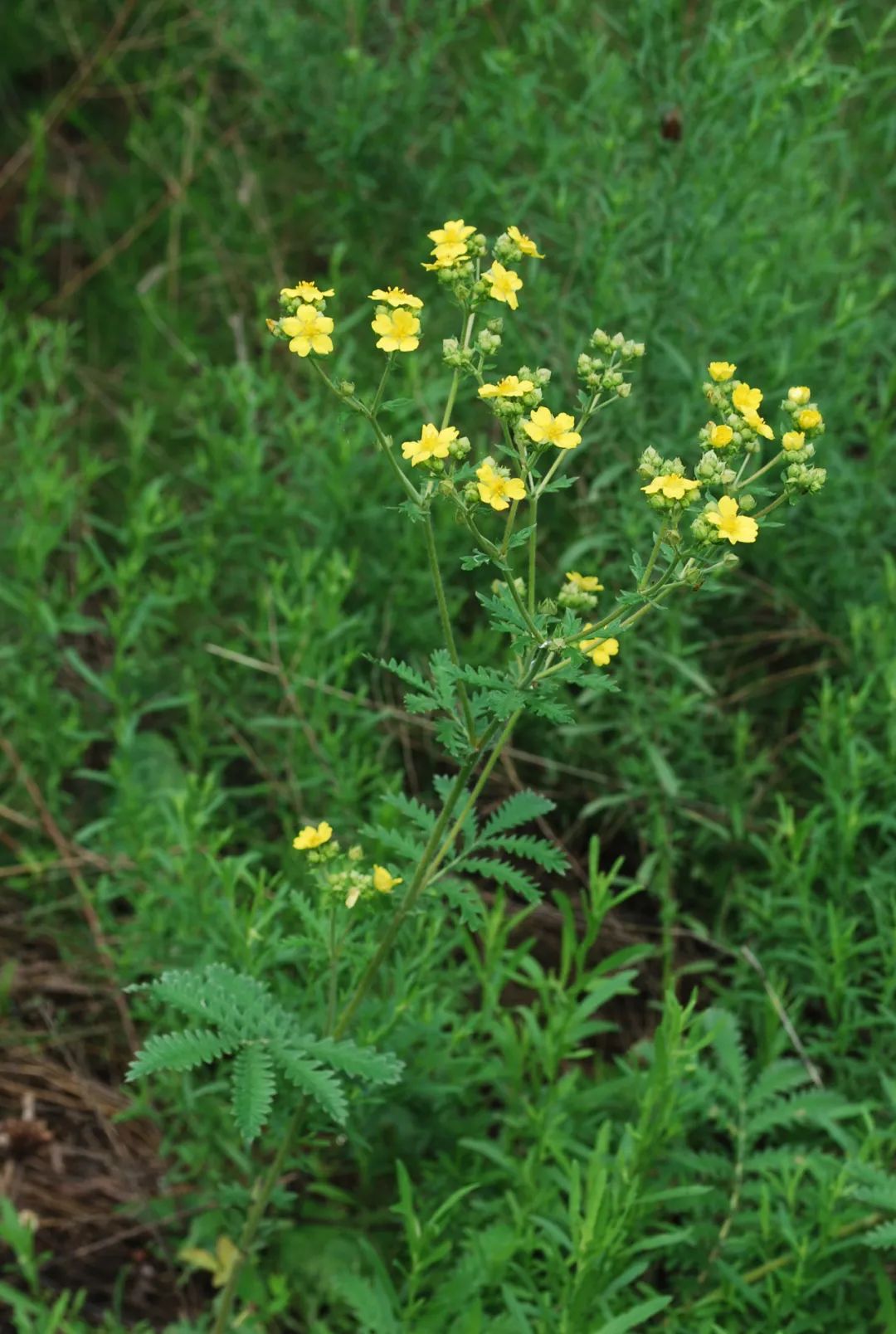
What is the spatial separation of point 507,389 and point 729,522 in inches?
12.8

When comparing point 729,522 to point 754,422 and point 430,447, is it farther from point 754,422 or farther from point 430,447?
point 430,447

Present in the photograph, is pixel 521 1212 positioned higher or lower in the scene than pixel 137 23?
lower

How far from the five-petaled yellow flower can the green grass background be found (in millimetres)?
668

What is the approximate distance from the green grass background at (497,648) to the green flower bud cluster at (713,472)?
76cm

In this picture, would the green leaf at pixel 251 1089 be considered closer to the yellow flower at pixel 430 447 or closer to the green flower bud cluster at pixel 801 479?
the yellow flower at pixel 430 447

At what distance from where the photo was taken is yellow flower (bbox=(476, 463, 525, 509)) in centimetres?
167

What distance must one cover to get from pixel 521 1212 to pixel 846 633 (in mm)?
1594

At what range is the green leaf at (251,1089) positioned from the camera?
1.70 m

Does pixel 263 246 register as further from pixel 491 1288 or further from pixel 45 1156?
pixel 491 1288

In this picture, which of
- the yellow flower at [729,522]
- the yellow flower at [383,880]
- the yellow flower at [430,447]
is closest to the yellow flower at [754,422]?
the yellow flower at [729,522]

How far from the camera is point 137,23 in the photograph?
4723 mm

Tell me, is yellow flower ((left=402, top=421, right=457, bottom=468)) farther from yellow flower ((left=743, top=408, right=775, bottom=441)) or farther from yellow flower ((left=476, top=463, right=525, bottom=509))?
yellow flower ((left=743, top=408, right=775, bottom=441))

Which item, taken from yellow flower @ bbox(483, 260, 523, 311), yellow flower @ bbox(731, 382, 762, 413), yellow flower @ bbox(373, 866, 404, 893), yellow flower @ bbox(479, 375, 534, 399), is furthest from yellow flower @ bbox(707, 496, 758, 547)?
yellow flower @ bbox(373, 866, 404, 893)

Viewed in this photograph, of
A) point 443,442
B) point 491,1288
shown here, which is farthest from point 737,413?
point 491,1288
